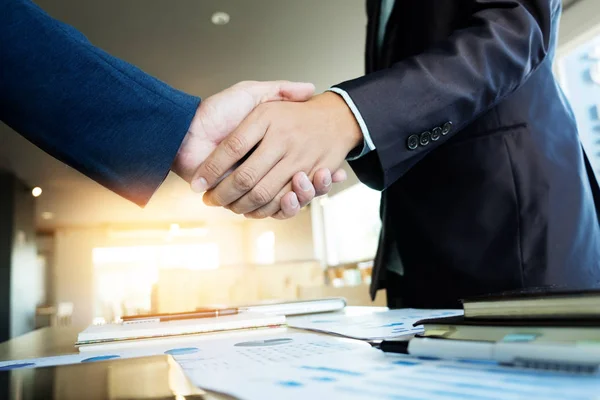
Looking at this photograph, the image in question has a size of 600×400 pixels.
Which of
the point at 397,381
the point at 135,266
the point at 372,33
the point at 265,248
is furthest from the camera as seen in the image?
the point at 135,266

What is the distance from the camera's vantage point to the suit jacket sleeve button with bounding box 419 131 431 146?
62 centimetres

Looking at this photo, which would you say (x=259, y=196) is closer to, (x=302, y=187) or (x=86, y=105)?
(x=302, y=187)

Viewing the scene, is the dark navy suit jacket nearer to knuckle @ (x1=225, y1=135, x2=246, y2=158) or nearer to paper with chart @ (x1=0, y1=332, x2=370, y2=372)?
knuckle @ (x1=225, y1=135, x2=246, y2=158)

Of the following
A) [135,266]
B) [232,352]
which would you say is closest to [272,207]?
[232,352]

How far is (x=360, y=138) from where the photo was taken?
60 cm

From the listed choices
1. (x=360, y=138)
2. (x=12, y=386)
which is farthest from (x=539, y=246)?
(x=12, y=386)

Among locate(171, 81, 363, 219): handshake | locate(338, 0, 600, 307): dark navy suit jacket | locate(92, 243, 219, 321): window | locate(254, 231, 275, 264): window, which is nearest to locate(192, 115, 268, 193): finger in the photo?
locate(171, 81, 363, 219): handshake

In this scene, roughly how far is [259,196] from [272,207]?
0.16 feet

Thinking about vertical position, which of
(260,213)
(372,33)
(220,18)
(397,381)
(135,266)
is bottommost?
(397,381)

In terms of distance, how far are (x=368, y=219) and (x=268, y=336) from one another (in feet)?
18.7

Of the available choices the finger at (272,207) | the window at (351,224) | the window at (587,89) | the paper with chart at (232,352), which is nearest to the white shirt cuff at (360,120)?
the finger at (272,207)

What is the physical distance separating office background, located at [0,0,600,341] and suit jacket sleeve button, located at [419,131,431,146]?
169cm

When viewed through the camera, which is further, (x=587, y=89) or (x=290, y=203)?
(x=587, y=89)

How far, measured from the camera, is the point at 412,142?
0.61 metres
